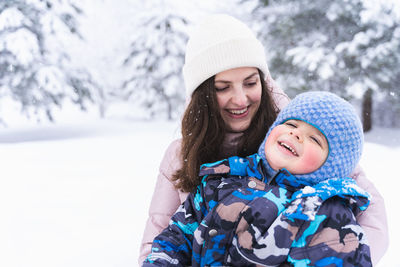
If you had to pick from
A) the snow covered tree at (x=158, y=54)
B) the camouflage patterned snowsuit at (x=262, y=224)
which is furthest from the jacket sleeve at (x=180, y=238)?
the snow covered tree at (x=158, y=54)

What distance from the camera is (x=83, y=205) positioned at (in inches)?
157

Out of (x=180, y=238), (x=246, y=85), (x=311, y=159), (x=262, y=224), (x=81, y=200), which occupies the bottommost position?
(x=81, y=200)

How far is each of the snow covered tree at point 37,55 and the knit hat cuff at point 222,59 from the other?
7945mm

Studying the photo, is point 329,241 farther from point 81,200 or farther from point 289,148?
point 81,200

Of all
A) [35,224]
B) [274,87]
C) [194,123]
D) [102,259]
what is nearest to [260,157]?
[194,123]

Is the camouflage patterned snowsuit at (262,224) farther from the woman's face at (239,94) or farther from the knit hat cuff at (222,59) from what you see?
the knit hat cuff at (222,59)

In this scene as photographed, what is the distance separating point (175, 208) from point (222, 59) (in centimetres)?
95

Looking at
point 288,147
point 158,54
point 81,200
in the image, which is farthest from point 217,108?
point 158,54

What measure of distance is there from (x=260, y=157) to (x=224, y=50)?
27.0 inches

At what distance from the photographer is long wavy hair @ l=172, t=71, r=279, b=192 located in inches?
75.4

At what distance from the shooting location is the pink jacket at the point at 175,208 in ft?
5.20

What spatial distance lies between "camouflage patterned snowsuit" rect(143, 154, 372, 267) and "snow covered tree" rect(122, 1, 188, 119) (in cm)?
1167

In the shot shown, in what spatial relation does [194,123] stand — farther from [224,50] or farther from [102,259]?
[102,259]

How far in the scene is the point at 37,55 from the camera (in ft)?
29.5
